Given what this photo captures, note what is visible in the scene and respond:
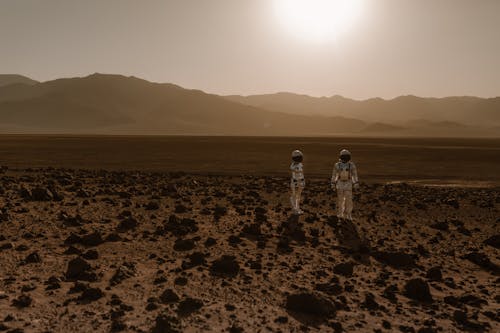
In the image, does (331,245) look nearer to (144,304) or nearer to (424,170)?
(144,304)

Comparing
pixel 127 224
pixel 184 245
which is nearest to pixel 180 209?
pixel 127 224

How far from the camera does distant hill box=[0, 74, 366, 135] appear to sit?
141750mm

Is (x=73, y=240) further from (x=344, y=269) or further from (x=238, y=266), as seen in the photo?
(x=344, y=269)

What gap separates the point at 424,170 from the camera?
26.9 metres

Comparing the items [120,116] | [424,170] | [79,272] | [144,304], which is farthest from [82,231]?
[120,116]

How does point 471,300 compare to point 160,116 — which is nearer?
point 471,300

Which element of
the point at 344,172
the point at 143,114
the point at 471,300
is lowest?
the point at 471,300

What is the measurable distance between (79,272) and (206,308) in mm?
2283

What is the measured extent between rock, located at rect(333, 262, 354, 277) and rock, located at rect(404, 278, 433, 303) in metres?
1.01

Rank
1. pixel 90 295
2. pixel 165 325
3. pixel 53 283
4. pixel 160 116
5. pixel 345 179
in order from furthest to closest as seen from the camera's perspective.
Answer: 1. pixel 160 116
2. pixel 345 179
3. pixel 53 283
4. pixel 90 295
5. pixel 165 325

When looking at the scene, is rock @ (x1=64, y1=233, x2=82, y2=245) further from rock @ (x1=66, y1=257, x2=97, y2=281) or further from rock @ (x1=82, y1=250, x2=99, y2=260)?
rock @ (x1=66, y1=257, x2=97, y2=281)

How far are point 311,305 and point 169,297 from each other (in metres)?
1.96

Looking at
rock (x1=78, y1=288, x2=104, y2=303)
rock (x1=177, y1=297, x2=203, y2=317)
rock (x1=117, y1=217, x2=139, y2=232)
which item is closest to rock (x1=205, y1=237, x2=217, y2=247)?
rock (x1=117, y1=217, x2=139, y2=232)

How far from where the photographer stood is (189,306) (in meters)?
5.96
